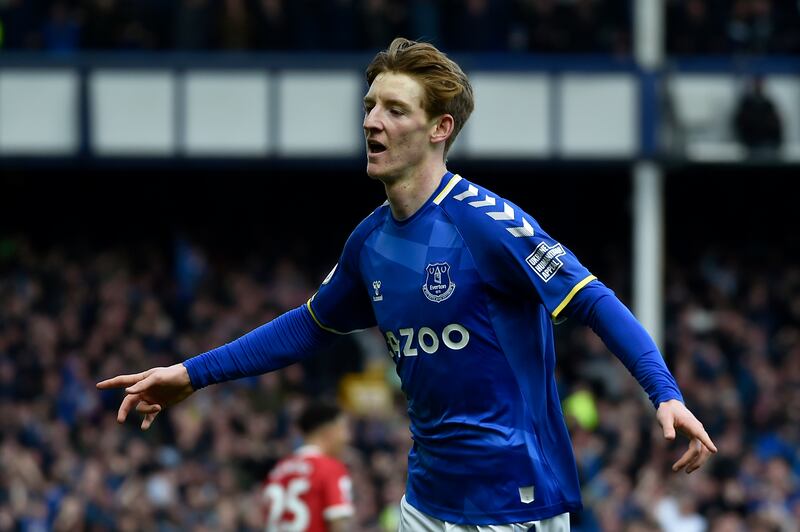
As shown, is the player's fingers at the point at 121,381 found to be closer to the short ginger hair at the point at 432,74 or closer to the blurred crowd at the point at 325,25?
the short ginger hair at the point at 432,74

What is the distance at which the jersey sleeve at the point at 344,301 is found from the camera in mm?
5266

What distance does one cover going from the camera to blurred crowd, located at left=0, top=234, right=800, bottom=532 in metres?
14.0

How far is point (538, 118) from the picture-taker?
19.9 meters

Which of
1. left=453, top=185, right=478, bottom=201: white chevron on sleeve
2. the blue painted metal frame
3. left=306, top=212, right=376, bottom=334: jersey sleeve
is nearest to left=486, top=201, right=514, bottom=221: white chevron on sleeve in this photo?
left=453, top=185, right=478, bottom=201: white chevron on sleeve

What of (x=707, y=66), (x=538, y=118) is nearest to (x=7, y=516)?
(x=538, y=118)

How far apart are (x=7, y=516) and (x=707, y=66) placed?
10.7 meters

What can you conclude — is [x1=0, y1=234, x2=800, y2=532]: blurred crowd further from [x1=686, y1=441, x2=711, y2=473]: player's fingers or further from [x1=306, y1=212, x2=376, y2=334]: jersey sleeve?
[x1=686, y1=441, x2=711, y2=473]: player's fingers

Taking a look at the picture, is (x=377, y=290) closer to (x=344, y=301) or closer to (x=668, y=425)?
(x=344, y=301)

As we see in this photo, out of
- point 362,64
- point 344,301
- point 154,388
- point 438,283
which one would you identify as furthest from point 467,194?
point 362,64

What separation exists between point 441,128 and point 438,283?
51 cm

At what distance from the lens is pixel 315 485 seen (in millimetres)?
8477

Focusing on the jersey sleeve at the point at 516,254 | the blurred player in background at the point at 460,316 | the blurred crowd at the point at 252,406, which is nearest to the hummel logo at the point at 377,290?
the blurred player in background at the point at 460,316

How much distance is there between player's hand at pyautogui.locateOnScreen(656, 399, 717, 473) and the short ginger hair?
122 cm

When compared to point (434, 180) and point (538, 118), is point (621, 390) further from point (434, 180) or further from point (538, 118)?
point (434, 180)
